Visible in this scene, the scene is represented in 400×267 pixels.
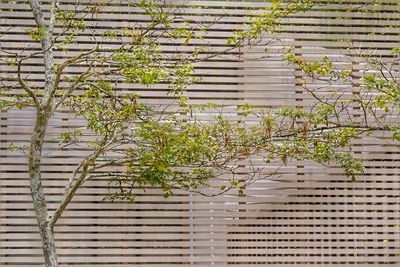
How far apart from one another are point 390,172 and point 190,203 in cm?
155

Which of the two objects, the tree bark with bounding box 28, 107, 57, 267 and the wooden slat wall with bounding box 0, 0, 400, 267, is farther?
the wooden slat wall with bounding box 0, 0, 400, 267

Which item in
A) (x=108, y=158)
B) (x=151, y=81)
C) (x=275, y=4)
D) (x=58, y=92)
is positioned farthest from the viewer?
(x=108, y=158)

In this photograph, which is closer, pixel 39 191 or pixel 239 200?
pixel 39 191

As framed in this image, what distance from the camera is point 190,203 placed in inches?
187

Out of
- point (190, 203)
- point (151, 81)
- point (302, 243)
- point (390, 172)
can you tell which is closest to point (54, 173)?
point (190, 203)

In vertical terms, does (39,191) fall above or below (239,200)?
above

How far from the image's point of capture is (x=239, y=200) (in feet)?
15.6

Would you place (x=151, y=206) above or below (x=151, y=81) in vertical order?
below

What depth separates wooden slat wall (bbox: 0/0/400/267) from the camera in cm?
469

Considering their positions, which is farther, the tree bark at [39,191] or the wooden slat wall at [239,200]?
the wooden slat wall at [239,200]

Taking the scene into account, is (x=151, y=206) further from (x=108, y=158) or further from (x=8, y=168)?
(x=8, y=168)

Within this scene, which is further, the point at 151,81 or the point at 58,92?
the point at 58,92

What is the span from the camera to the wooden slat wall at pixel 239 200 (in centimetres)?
469

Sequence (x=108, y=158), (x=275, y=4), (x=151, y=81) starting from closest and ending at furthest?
1. (x=151, y=81)
2. (x=275, y=4)
3. (x=108, y=158)
